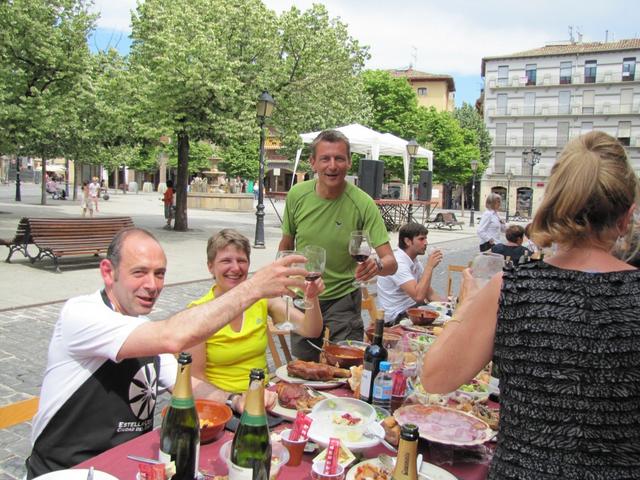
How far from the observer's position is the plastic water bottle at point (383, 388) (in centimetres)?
236

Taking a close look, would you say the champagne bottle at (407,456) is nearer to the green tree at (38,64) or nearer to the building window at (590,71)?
the green tree at (38,64)

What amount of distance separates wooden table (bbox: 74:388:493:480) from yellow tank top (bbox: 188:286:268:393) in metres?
0.89

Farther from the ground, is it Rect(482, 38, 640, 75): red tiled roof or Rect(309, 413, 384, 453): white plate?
Rect(482, 38, 640, 75): red tiled roof

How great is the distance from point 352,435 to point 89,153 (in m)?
21.4

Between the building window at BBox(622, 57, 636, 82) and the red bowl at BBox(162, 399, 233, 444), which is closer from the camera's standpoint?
the red bowl at BBox(162, 399, 233, 444)

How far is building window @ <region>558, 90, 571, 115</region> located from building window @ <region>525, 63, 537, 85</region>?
3.41 meters

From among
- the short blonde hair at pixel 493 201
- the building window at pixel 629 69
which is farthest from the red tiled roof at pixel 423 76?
the short blonde hair at pixel 493 201

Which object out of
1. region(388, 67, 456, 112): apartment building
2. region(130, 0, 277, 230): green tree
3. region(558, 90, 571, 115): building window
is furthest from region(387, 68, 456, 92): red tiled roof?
region(130, 0, 277, 230): green tree

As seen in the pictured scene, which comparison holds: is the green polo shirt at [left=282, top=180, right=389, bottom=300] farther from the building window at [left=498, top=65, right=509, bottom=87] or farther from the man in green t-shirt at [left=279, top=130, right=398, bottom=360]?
the building window at [left=498, top=65, right=509, bottom=87]

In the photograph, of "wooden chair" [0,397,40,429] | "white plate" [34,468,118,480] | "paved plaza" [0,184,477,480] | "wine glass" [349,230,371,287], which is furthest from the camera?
"paved plaza" [0,184,477,480]

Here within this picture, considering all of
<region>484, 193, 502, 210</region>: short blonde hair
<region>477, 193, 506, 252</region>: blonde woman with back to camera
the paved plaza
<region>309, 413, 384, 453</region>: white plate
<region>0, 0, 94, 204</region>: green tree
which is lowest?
the paved plaza

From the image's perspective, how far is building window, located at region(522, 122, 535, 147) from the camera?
59.4 meters

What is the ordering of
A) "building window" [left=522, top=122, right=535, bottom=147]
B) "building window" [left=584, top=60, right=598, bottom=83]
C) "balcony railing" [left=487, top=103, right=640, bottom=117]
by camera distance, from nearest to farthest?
"balcony railing" [left=487, top=103, right=640, bottom=117] → "building window" [left=584, top=60, right=598, bottom=83] → "building window" [left=522, top=122, right=535, bottom=147]

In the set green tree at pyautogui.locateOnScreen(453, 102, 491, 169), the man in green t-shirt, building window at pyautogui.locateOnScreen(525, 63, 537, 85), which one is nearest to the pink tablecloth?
the man in green t-shirt
